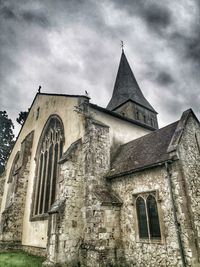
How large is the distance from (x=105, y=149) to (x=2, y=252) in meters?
9.33

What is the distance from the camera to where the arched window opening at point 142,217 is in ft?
25.5

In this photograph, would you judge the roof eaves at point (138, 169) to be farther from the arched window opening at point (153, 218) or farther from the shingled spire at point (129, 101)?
the shingled spire at point (129, 101)

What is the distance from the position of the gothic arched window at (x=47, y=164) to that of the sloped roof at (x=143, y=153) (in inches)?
155

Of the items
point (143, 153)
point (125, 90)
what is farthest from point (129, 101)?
point (143, 153)

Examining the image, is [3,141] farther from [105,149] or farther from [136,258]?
[136,258]

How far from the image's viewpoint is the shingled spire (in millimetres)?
22172

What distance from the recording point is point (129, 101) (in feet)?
72.8

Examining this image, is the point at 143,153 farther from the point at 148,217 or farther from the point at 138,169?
the point at 148,217

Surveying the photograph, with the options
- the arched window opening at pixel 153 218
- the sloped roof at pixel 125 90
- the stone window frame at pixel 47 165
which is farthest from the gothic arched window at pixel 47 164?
the sloped roof at pixel 125 90

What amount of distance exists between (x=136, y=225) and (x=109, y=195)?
5.62ft

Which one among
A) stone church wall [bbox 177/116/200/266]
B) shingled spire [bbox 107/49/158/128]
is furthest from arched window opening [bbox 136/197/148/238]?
shingled spire [bbox 107/49/158/128]

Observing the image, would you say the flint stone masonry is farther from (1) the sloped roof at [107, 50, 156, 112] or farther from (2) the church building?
(1) the sloped roof at [107, 50, 156, 112]

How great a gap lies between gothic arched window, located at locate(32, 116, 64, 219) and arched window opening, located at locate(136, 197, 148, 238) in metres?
5.47

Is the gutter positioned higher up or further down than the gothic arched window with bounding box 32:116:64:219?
further down
